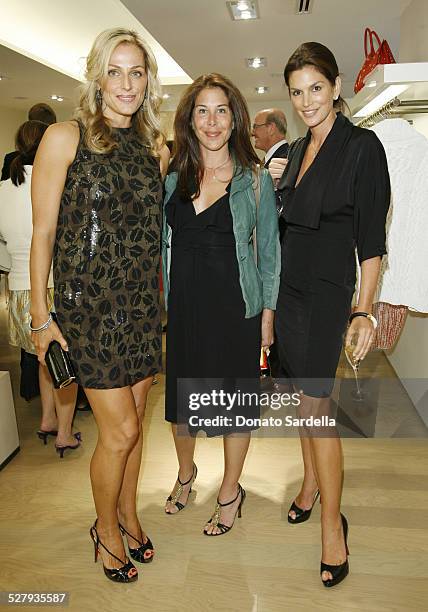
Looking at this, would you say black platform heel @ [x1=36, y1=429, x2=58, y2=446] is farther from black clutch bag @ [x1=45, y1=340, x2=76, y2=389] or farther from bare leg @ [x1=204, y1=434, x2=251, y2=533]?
black clutch bag @ [x1=45, y1=340, x2=76, y2=389]

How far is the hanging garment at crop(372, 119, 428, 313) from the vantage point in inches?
92.0

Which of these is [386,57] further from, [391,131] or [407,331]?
[407,331]

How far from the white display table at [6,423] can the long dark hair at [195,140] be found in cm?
144

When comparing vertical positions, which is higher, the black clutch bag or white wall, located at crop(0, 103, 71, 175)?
white wall, located at crop(0, 103, 71, 175)

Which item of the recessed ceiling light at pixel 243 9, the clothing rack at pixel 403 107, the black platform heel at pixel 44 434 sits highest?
the recessed ceiling light at pixel 243 9

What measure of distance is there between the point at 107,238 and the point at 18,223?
1.19m

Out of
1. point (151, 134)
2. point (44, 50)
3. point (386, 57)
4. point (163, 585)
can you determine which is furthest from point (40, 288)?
point (44, 50)

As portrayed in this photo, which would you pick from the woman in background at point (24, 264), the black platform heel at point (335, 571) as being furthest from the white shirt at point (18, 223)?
the black platform heel at point (335, 571)

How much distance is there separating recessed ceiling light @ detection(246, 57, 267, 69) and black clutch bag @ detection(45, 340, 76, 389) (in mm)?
4947

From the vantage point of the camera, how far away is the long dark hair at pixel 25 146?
2.67 meters

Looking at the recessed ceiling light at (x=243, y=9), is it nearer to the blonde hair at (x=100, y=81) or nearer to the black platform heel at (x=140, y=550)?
the blonde hair at (x=100, y=81)

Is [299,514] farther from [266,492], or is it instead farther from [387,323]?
[387,323]

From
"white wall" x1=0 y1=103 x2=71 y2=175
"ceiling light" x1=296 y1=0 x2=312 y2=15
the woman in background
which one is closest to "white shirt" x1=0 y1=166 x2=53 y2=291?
the woman in background

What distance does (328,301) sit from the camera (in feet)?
6.21
